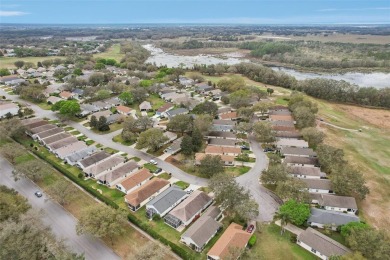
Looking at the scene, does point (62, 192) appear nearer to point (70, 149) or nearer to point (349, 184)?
point (70, 149)

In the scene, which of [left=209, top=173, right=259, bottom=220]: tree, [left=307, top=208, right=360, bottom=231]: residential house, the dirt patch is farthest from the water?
[left=209, top=173, right=259, bottom=220]: tree

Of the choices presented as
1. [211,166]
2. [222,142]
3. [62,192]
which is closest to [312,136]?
[222,142]

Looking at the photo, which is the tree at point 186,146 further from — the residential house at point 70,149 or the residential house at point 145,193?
the residential house at point 70,149

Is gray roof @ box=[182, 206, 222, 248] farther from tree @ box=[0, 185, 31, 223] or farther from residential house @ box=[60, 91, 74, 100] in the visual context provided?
residential house @ box=[60, 91, 74, 100]

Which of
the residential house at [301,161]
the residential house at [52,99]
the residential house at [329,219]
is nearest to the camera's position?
the residential house at [329,219]

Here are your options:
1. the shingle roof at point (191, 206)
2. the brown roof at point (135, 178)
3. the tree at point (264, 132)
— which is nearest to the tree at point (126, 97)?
the brown roof at point (135, 178)

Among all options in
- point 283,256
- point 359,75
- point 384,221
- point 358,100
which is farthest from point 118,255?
point 359,75

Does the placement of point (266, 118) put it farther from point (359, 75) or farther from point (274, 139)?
point (359, 75)
